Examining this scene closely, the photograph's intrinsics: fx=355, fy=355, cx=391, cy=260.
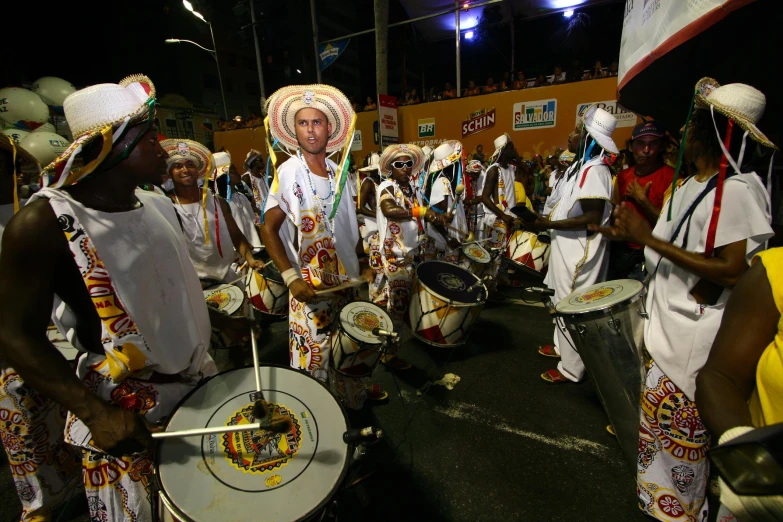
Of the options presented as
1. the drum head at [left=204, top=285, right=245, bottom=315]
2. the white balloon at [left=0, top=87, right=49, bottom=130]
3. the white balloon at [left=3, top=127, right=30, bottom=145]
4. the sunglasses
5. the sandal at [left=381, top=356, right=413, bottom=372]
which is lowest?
the sandal at [left=381, top=356, right=413, bottom=372]

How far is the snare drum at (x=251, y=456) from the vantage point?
1230 mm

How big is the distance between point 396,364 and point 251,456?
9.17 ft

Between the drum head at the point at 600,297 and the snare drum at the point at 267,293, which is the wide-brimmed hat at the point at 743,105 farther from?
the snare drum at the point at 267,293

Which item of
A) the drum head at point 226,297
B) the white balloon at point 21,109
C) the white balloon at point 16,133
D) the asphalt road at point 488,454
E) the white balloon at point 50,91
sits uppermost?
the white balloon at point 50,91

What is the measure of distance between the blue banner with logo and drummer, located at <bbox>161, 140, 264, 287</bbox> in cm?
1280

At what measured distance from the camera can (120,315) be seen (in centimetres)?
135

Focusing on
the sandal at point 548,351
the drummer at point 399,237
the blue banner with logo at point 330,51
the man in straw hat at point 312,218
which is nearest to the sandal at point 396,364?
the drummer at point 399,237

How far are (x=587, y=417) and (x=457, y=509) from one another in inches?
60.4

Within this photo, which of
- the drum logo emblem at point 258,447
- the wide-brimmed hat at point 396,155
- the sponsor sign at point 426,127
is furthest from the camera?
the sponsor sign at point 426,127

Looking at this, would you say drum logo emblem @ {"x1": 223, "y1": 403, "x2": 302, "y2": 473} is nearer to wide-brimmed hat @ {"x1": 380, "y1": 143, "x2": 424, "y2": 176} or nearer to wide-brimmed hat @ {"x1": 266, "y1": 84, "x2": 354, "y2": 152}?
wide-brimmed hat @ {"x1": 266, "y1": 84, "x2": 354, "y2": 152}

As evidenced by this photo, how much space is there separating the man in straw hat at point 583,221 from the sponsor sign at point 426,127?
35.2ft

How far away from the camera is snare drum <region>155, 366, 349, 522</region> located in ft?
4.04

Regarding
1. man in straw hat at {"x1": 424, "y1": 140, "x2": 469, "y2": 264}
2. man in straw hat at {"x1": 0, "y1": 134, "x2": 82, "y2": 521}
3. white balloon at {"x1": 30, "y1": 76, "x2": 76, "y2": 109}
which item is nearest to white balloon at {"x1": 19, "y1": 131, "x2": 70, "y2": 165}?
white balloon at {"x1": 30, "y1": 76, "x2": 76, "y2": 109}

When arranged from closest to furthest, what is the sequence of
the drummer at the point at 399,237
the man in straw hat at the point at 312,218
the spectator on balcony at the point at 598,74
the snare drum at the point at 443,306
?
the man in straw hat at the point at 312,218 → the snare drum at the point at 443,306 → the drummer at the point at 399,237 → the spectator on balcony at the point at 598,74
